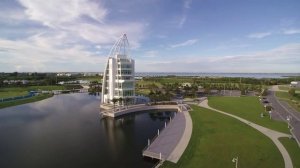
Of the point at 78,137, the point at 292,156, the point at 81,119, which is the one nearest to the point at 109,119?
the point at 81,119

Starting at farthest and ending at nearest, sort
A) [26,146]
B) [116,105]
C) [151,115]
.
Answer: [116,105] < [151,115] < [26,146]

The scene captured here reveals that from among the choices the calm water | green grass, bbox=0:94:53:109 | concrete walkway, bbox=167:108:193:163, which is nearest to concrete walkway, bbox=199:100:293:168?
concrete walkway, bbox=167:108:193:163

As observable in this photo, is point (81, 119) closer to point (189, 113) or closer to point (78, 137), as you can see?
point (78, 137)

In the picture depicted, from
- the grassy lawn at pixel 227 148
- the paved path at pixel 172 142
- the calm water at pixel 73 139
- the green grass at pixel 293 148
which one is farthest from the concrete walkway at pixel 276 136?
the calm water at pixel 73 139

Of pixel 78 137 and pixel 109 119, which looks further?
pixel 109 119

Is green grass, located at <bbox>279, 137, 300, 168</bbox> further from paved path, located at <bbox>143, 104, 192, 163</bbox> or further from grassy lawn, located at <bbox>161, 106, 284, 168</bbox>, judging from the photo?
paved path, located at <bbox>143, 104, 192, 163</bbox>

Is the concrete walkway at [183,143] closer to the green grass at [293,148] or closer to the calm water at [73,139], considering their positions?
the calm water at [73,139]

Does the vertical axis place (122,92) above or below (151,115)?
above
